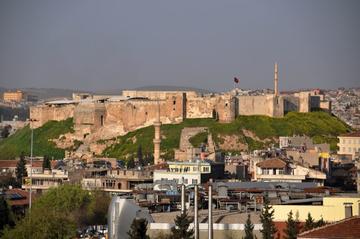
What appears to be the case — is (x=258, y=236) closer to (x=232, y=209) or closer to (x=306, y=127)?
(x=232, y=209)

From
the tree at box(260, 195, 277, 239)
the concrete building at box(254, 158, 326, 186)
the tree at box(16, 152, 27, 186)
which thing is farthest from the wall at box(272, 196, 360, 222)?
the tree at box(16, 152, 27, 186)

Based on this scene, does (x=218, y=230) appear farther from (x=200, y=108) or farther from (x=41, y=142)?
(x=41, y=142)

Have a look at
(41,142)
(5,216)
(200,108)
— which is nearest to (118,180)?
(5,216)

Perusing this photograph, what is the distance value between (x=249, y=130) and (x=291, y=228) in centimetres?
5800

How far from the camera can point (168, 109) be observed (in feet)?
290

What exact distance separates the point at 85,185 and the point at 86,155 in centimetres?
2775

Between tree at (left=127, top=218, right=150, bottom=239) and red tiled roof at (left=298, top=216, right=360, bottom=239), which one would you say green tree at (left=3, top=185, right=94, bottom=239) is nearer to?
tree at (left=127, top=218, right=150, bottom=239)

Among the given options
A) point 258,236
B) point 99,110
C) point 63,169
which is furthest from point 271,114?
point 258,236

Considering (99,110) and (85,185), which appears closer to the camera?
A: (85,185)

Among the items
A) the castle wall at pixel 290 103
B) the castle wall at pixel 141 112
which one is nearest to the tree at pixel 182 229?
the castle wall at pixel 141 112

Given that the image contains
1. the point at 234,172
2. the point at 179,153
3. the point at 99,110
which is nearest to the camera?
the point at 234,172

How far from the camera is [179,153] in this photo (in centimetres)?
7294

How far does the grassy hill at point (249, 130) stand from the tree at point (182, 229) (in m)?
52.1

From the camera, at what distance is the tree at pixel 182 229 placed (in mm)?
26812
